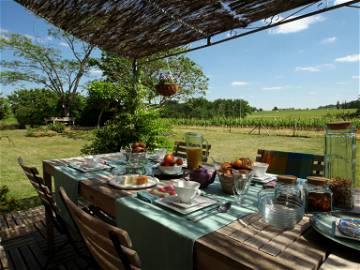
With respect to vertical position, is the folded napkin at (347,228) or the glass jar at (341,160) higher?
the glass jar at (341,160)

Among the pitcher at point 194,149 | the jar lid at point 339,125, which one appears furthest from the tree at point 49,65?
the jar lid at point 339,125

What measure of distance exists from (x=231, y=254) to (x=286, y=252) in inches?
6.6

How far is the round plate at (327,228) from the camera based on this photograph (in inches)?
30.2

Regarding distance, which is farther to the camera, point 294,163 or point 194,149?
point 294,163

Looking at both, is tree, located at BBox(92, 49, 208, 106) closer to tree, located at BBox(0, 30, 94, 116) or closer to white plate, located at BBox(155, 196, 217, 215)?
tree, located at BBox(0, 30, 94, 116)

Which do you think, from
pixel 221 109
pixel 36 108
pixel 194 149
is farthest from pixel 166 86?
pixel 221 109

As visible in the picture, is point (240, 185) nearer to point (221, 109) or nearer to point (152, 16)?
point (152, 16)

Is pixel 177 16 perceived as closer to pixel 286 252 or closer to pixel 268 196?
pixel 268 196

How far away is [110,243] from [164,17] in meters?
2.11

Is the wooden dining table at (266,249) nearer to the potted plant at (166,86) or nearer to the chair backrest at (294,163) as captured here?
the chair backrest at (294,163)

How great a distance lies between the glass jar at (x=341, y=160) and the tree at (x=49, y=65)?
1378cm

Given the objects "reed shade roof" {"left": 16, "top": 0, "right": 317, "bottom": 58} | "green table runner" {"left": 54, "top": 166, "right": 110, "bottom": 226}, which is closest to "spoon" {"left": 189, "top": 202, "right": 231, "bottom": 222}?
"green table runner" {"left": 54, "top": 166, "right": 110, "bottom": 226}

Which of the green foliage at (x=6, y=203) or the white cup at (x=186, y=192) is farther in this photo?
the green foliage at (x=6, y=203)

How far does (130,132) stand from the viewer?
12.8 feet
